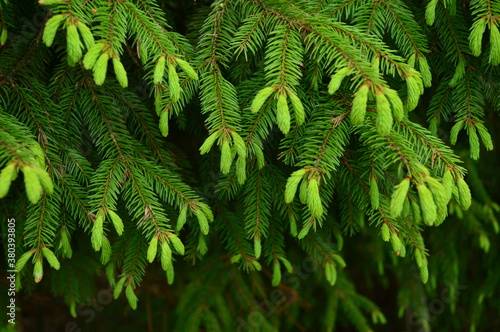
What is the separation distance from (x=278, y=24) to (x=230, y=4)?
0.30 m

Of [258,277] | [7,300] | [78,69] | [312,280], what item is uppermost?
[78,69]

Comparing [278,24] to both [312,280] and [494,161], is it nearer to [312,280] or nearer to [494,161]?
[494,161]

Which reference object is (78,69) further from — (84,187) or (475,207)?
(475,207)

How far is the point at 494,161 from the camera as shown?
339cm

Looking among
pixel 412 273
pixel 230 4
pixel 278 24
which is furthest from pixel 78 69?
pixel 412 273

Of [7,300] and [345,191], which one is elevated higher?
[345,191]

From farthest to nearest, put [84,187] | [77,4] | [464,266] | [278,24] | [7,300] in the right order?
1. [464,266]
2. [7,300]
3. [84,187]
4. [278,24]
5. [77,4]

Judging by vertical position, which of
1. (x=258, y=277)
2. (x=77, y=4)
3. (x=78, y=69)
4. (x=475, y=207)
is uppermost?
(x=77, y=4)

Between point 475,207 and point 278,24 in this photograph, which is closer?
point 278,24

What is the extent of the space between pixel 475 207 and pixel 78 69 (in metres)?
2.59

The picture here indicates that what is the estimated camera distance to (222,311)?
9.66 feet

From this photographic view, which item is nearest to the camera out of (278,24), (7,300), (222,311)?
(278,24)

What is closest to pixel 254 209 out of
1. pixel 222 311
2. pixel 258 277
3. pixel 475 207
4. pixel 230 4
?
pixel 230 4

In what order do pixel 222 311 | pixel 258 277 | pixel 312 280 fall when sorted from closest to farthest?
pixel 222 311 < pixel 258 277 < pixel 312 280
